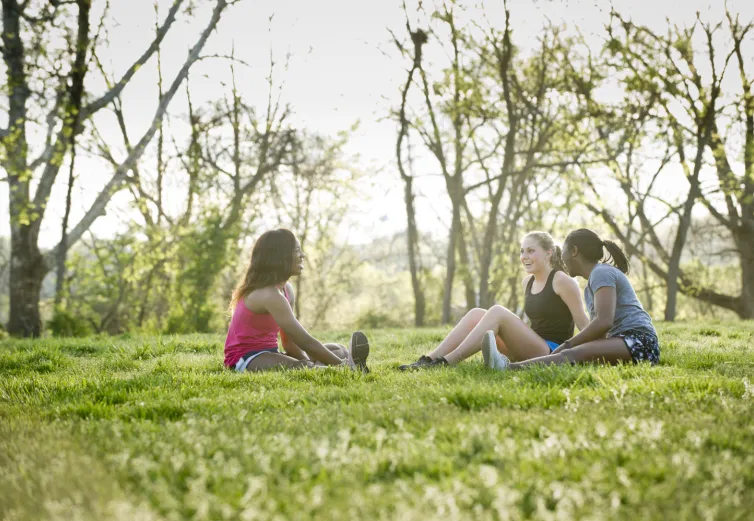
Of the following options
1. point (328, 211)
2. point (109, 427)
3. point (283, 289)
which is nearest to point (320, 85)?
point (328, 211)

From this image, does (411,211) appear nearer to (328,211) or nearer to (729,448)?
(328,211)

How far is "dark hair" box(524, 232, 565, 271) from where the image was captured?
6273mm

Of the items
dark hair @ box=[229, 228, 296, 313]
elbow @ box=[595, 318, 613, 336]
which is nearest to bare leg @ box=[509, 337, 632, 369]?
elbow @ box=[595, 318, 613, 336]

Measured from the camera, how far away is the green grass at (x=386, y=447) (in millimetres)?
2135

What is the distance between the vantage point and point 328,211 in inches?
1133

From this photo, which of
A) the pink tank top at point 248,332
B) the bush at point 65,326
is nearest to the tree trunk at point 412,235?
the bush at point 65,326

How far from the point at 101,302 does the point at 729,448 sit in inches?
690

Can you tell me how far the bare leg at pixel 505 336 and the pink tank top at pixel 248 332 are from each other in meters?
1.74

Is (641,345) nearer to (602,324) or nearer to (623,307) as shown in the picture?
(623,307)

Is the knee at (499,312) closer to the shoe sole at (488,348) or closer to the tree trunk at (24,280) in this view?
the shoe sole at (488,348)

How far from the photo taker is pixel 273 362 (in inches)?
231

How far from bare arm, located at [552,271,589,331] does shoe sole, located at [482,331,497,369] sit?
108cm

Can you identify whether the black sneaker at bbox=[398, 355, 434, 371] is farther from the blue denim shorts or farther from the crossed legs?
the blue denim shorts

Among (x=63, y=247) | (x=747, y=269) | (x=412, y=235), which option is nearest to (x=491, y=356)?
(x=63, y=247)
